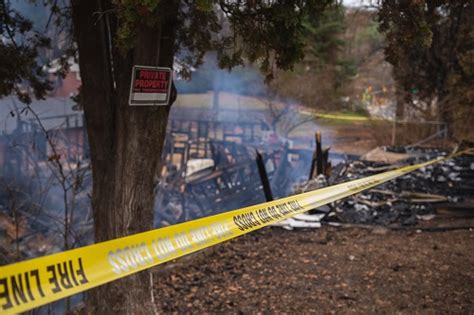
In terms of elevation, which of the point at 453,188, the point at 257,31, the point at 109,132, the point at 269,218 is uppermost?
the point at 257,31

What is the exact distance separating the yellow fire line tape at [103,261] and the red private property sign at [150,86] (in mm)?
1083

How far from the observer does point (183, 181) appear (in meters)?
13.7

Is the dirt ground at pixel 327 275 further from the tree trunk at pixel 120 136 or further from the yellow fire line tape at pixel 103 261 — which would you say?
the yellow fire line tape at pixel 103 261

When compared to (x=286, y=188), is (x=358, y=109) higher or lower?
higher

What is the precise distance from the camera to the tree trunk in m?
3.83

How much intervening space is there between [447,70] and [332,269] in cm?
1811

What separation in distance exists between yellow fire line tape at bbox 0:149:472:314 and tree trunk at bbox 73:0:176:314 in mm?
912

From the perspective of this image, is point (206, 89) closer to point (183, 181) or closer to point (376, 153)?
point (376, 153)

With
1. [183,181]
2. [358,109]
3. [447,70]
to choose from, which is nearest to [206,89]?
[358,109]

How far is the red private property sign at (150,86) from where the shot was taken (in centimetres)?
361

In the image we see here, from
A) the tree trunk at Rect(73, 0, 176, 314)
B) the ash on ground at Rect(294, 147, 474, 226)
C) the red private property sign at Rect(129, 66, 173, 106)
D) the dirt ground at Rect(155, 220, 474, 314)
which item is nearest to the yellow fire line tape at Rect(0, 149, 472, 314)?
the tree trunk at Rect(73, 0, 176, 314)

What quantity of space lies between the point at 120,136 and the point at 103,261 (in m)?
1.76

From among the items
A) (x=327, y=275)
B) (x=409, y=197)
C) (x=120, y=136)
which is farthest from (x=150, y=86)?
(x=409, y=197)

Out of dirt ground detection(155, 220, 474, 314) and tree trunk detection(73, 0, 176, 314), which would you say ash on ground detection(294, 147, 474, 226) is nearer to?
dirt ground detection(155, 220, 474, 314)
